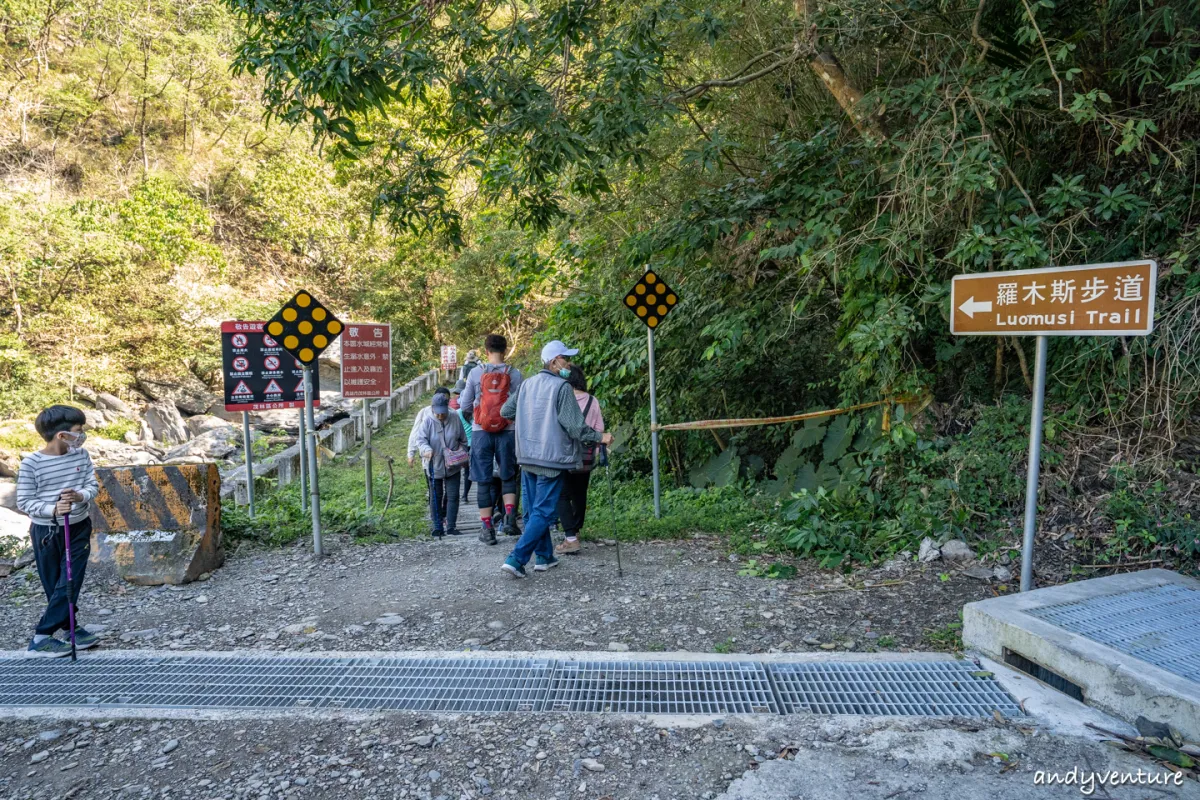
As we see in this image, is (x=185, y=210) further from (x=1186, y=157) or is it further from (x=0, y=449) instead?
(x=1186, y=157)

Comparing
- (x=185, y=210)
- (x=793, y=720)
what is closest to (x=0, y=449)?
(x=185, y=210)

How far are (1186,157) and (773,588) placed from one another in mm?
4528

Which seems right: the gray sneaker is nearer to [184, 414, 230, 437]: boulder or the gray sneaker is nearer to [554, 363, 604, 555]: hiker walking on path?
[554, 363, 604, 555]: hiker walking on path

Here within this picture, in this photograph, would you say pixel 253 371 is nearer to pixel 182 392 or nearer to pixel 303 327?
pixel 303 327

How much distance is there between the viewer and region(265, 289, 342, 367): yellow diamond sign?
7051 millimetres

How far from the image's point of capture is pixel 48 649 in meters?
4.86

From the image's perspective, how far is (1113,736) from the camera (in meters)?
3.33

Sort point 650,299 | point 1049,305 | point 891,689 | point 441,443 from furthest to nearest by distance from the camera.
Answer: point 441,443 → point 650,299 → point 1049,305 → point 891,689

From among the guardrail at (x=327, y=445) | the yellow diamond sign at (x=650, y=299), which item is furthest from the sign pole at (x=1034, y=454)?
the guardrail at (x=327, y=445)

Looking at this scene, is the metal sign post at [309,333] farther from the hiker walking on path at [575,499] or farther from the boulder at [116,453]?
the boulder at [116,453]

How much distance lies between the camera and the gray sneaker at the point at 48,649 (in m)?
4.82

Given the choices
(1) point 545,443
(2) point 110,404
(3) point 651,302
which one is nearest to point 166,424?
(2) point 110,404

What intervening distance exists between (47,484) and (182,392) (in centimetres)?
1968

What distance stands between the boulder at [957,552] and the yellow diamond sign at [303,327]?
568 centimetres
